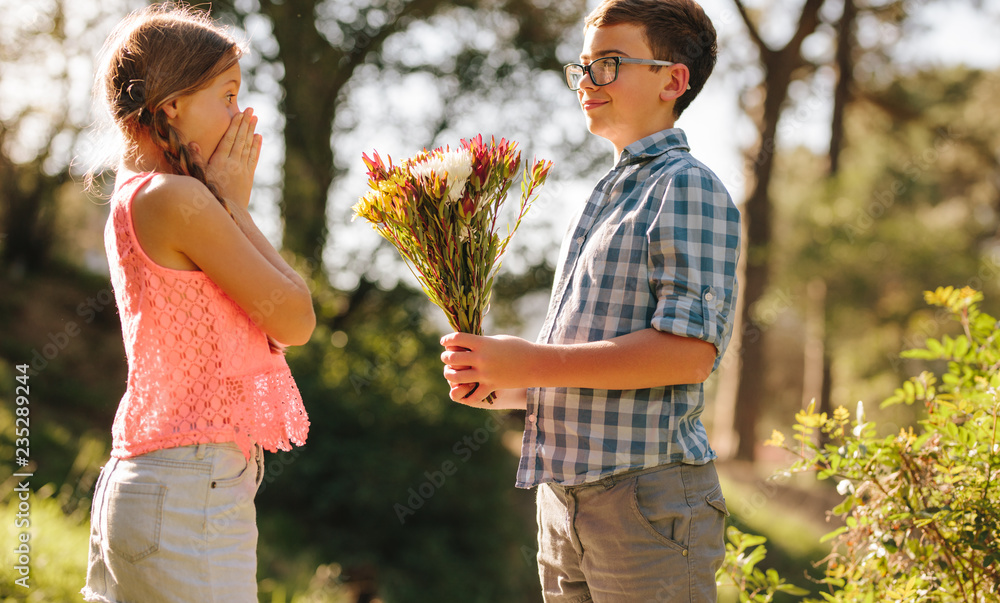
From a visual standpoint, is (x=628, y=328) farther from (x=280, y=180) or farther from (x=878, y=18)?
(x=878, y=18)

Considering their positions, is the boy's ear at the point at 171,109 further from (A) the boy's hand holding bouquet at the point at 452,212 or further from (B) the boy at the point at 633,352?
(B) the boy at the point at 633,352

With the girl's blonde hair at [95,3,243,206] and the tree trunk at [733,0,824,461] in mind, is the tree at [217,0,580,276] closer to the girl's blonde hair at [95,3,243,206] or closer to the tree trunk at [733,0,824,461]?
the tree trunk at [733,0,824,461]

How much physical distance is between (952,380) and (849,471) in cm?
57

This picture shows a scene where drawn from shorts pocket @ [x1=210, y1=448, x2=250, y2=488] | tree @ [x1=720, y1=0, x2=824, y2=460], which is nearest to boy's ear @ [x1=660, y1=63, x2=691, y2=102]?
shorts pocket @ [x1=210, y1=448, x2=250, y2=488]

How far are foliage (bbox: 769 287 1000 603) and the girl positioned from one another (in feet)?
5.10

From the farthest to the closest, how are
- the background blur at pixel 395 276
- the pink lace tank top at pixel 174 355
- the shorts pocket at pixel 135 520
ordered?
the background blur at pixel 395 276, the pink lace tank top at pixel 174 355, the shorts pocket at pixel 135 520

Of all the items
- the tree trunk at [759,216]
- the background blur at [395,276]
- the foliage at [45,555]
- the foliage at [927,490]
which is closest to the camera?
the foliage at [927,490]

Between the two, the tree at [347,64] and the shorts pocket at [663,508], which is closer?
the shorts pocket at [663,508]

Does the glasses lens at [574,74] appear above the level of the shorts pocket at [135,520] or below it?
above

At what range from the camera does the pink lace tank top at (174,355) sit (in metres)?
1.63

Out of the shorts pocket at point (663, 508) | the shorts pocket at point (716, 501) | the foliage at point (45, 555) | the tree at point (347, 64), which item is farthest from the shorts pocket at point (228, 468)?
the tree at point (347, 64)

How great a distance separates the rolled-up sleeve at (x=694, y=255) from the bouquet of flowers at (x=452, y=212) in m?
0.33

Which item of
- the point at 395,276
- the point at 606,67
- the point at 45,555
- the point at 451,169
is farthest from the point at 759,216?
the point at 451,169

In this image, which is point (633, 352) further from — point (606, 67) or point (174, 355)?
point (174, 355)
